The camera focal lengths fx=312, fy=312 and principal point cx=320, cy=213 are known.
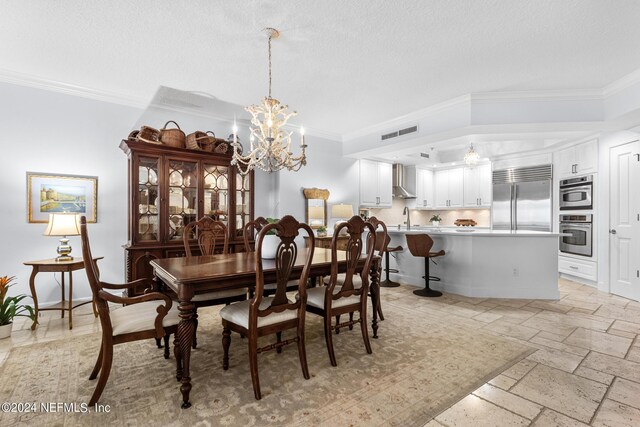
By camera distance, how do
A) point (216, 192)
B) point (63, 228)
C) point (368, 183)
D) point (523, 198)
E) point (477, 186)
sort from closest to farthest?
point (63, 228) → point (216, 192) → point (523, 198) → point (368, 183) → point (477, 186)

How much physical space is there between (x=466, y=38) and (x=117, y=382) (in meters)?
3.81

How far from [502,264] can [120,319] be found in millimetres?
4345

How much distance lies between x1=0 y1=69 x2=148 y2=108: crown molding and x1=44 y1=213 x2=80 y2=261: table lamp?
158cm

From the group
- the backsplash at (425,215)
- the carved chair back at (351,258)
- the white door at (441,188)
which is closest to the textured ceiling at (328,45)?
the carved chair back at (351,258)

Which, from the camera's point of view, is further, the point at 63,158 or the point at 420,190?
the point at 420,190

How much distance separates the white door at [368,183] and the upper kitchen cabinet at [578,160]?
10.7 feet

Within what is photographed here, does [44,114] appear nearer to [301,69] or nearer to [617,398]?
[301,69]

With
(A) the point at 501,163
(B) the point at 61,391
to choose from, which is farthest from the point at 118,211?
(A) the point at 501,163

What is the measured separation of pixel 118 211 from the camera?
158 inches

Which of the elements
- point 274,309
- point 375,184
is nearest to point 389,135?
point 375,184

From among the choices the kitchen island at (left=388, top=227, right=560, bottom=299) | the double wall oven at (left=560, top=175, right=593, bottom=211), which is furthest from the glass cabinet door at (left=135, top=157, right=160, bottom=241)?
the double wall oven at (left=560, top=175, right=593, bottom=211)

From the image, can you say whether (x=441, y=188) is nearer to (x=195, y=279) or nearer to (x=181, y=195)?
(x=181, y=195)

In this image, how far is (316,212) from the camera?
548 cm

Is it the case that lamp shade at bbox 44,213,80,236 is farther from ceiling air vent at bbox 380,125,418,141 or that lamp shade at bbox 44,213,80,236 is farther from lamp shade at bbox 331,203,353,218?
ceiling air vent at bbox 380,125,418,141
